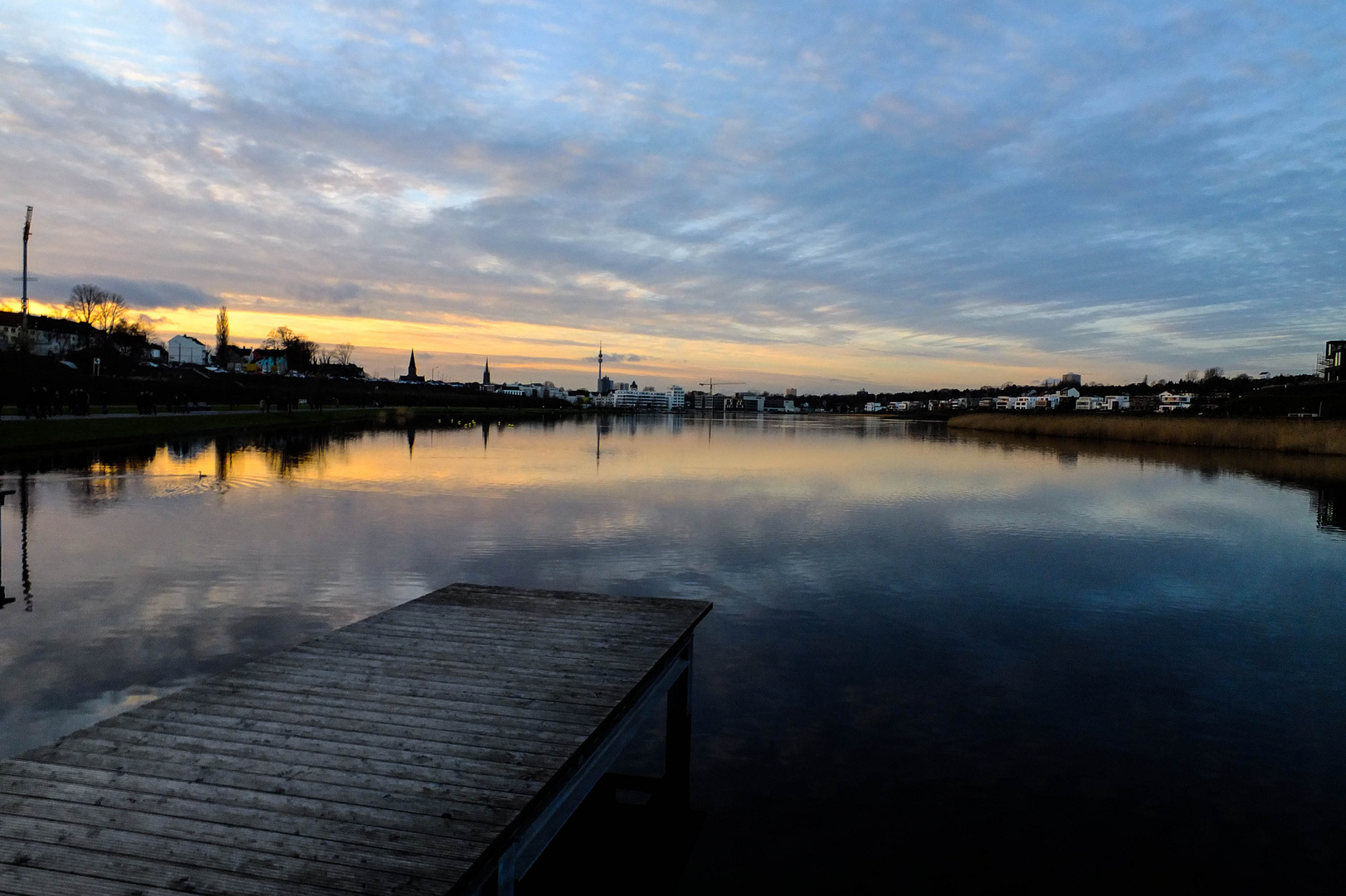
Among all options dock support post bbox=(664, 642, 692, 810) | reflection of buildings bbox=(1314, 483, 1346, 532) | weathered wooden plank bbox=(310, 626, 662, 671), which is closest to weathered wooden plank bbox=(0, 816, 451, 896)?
weathered wooden plank bbox=(310, 626, 662, 671)

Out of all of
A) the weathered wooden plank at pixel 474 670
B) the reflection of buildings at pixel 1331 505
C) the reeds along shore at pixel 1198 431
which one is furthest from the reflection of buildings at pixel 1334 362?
the weathered wooden plank at pixel 474 670

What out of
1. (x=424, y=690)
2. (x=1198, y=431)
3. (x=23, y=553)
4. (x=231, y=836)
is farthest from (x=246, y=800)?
(x=1198, y=431)

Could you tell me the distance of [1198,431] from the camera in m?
60.5

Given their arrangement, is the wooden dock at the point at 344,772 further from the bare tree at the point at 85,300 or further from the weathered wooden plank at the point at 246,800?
the bare tree at the point at 85,300

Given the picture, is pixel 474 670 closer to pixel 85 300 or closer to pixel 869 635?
pixel 869 635

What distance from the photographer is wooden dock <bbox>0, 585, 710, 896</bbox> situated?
4250 mm

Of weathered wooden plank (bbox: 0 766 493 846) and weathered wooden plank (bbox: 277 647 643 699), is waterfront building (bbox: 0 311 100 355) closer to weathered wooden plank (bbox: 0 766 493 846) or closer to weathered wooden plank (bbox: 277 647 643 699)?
weathered wooden plank (bbox: 277 647 643 699)

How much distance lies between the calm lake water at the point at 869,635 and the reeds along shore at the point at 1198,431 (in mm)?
28651

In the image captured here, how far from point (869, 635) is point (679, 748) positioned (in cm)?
532

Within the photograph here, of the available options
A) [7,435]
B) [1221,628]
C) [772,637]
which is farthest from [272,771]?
[7,435]

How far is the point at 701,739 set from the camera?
890 centimetres

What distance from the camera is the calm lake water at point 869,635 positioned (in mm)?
7238

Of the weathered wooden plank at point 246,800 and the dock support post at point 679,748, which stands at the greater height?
the weathered wooden plank at point 246,800

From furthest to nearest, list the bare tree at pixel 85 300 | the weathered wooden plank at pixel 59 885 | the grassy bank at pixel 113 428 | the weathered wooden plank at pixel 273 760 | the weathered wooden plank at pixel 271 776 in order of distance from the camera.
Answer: the bare tree at pixel 85 300 → the grassy bank at pixel 113 428 → the weathered wooden plank at pixel 273 760 → the weathered wooden plank at pixel 271 776 → the weathered wooden plank at pixel 59 885
